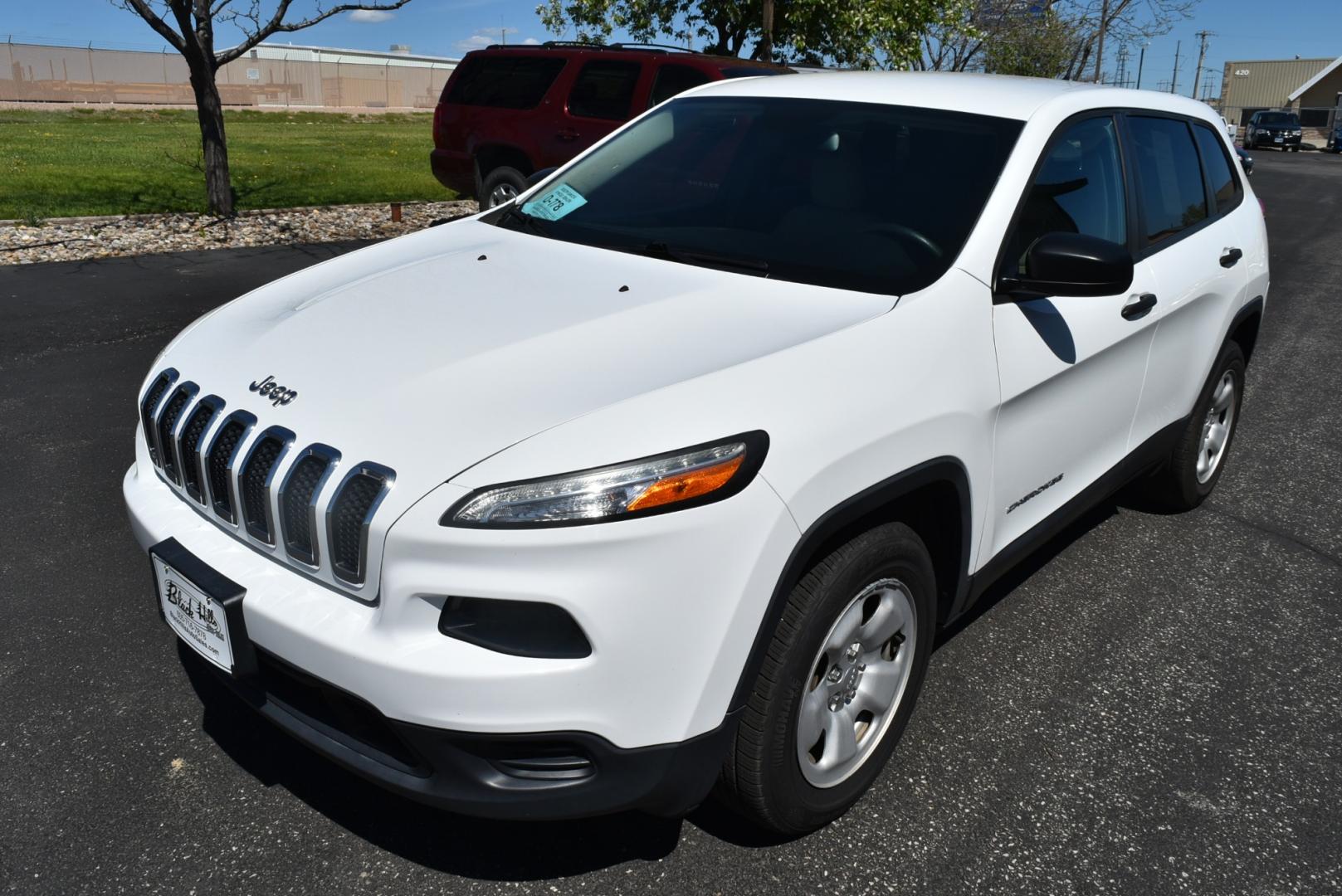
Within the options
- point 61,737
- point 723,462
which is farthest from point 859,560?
point 61,737

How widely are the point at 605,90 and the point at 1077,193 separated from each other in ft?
24.4

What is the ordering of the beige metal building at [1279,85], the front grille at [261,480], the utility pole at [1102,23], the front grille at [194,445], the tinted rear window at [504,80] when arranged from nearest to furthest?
the front grille at [261,480]
the front grille at [194,445]
the tinted rear window at [504,80]
the utility pole at [1102,23]
the beige metal building at [1279,85]

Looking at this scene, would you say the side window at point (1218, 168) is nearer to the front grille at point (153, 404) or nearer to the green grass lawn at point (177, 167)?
the front grille at point (153, 404)

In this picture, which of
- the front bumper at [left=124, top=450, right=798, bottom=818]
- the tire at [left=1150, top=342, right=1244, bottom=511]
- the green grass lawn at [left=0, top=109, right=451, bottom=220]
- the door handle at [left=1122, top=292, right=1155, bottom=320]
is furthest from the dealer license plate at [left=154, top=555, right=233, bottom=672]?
the green grass lawn at [left=0, top=109, right=451, bottom=220]

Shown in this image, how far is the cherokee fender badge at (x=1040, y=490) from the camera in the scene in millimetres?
3021

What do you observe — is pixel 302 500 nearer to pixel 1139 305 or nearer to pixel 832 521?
pixel 832 521

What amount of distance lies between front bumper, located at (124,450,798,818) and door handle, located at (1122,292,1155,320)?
6.06 feet

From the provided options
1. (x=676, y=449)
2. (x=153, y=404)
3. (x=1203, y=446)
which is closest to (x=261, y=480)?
(x=153, y=404)

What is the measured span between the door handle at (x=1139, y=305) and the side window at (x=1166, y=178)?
27cm

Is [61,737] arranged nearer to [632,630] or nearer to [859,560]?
[632,630]

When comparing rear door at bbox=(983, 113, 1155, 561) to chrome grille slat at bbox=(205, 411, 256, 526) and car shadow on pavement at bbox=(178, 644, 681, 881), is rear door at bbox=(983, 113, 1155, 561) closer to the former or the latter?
car shadow on pavement at bbox=(178, 644, 681, 881)

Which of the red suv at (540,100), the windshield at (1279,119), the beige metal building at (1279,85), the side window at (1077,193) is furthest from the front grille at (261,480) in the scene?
the beige metal building at (1279,85)

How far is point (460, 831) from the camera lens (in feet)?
8.60

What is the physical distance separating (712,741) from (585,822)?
0.66 meters
